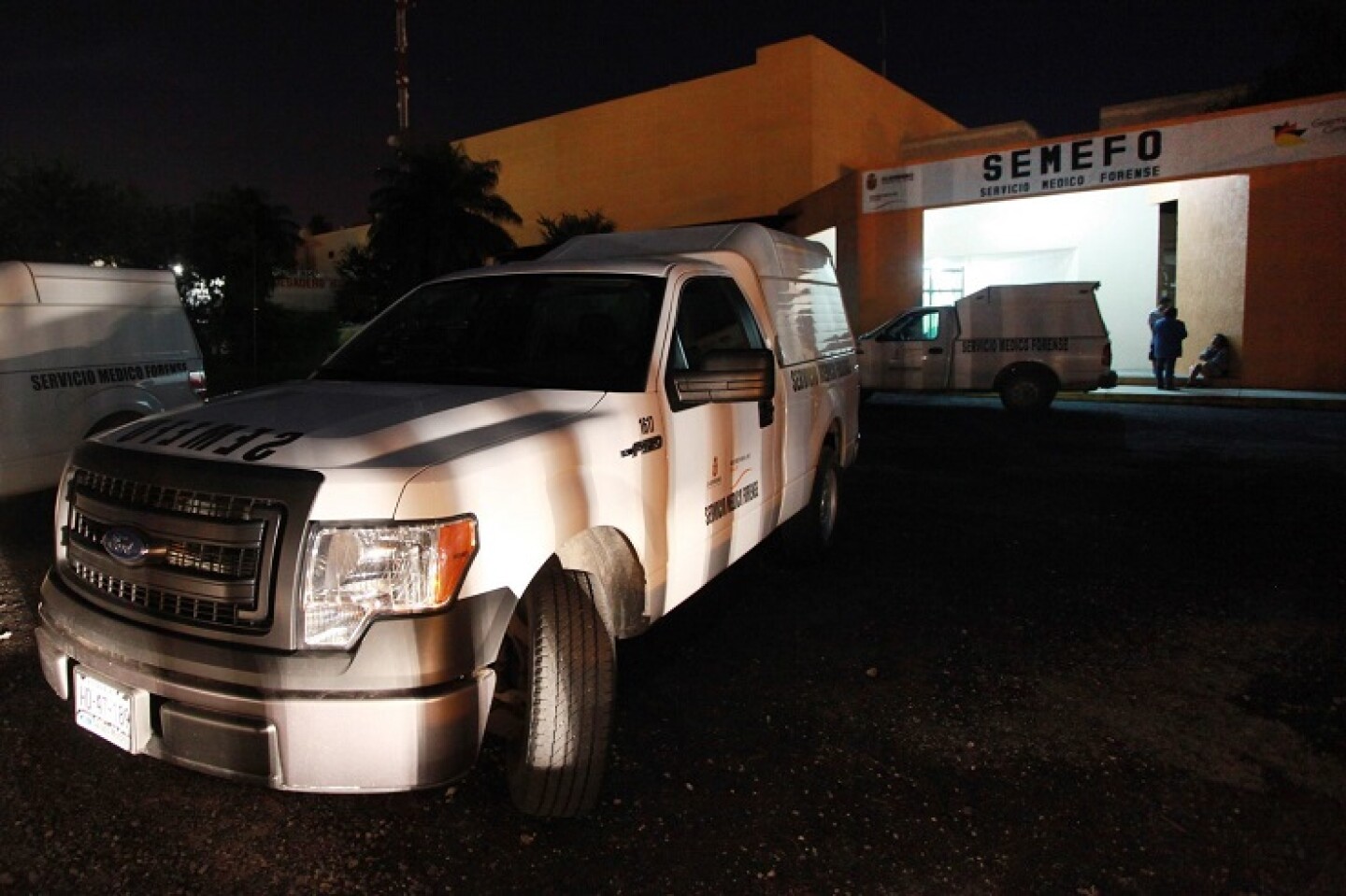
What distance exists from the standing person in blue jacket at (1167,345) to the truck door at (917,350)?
534 cm

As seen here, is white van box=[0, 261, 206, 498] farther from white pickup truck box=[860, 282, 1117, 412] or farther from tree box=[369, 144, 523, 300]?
tree box=[369, 144, 523, 300]

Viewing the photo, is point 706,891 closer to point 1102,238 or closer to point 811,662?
point 811,662

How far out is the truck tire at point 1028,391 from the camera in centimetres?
1442

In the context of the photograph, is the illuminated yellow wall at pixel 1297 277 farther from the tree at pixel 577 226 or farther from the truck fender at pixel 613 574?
the tree at pixel 577 226

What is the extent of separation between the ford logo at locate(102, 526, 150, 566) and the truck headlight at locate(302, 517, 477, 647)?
61 cm

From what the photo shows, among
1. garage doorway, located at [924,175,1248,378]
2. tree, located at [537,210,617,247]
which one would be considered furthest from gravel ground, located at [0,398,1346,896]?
tree, located at [537,210,617,247]

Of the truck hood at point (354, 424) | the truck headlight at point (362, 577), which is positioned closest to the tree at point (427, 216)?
the truck hood at point (354, 424)

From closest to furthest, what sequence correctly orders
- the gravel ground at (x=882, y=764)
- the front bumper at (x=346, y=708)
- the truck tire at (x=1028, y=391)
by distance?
the front bumper at (x=346, y=708), the gravel ground at (x=882, y=764), the truck tire at (x=1028, y=391)

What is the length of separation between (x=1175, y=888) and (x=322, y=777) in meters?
2.38

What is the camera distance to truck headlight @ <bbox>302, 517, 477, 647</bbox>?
94.7 inches

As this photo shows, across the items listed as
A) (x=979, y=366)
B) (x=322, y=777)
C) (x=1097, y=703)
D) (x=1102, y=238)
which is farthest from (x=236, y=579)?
(x=1102, y=238)

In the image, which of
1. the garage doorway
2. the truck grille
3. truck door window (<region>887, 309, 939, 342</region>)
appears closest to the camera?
the truck grille

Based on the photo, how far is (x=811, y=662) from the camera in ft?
14.4

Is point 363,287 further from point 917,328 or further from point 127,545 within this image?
point 127,545
